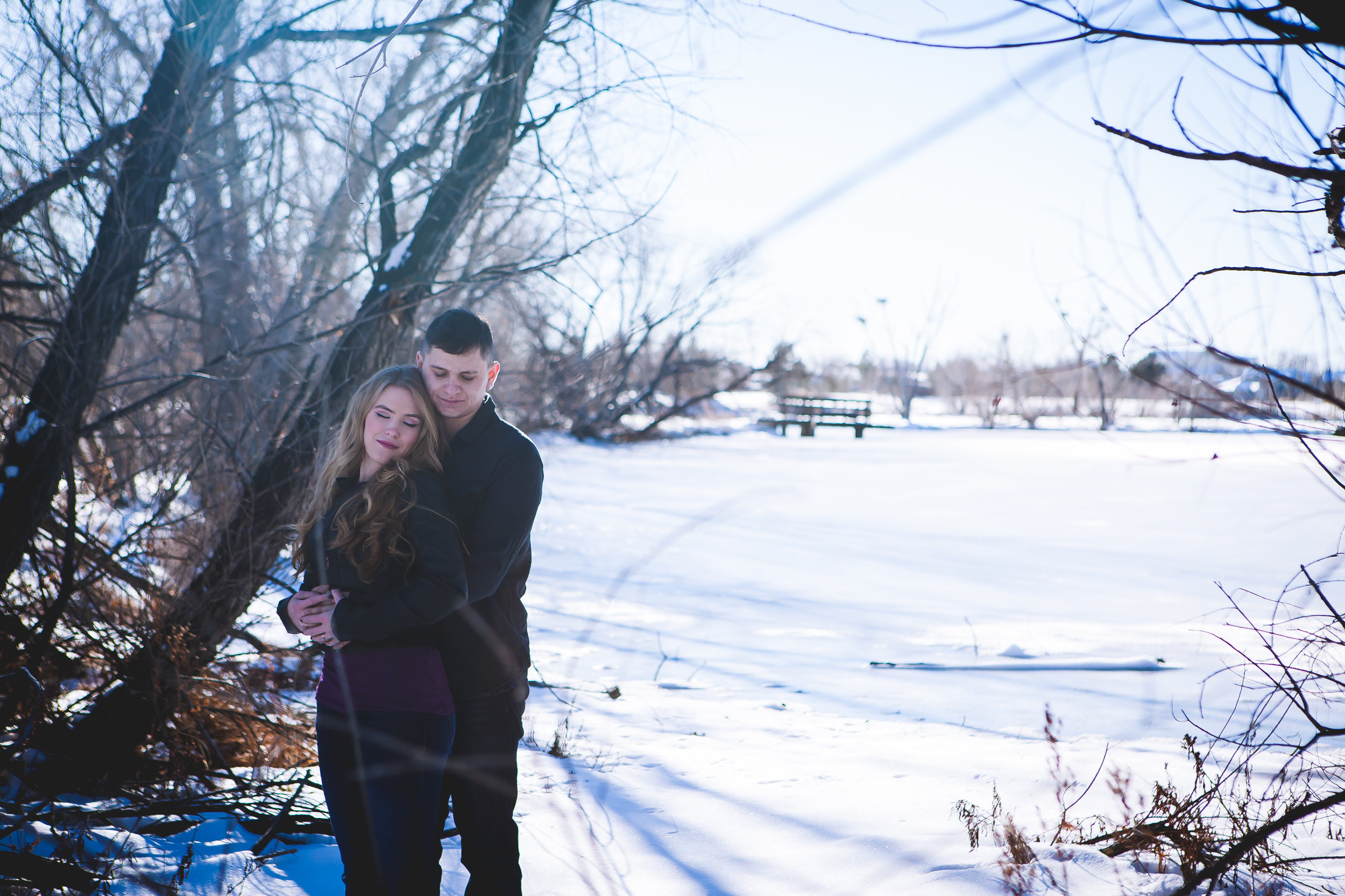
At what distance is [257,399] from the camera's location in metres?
4.89

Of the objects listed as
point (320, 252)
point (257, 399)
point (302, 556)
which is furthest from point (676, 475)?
point (302, 556)

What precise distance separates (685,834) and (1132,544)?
867 centimetres

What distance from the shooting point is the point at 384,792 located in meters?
2.06

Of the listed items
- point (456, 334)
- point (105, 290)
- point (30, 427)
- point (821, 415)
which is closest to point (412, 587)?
point (456, 334)

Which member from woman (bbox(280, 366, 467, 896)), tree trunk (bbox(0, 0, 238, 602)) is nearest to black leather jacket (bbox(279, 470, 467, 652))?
woman (bbox(280, 366, 467, 896))

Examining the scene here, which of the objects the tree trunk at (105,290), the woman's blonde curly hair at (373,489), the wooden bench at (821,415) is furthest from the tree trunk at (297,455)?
the wooden bench at (821,415)

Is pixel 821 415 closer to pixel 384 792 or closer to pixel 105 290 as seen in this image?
pixel 105 290

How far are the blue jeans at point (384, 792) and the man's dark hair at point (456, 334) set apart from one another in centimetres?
97

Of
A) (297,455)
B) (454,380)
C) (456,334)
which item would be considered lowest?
(297,455)

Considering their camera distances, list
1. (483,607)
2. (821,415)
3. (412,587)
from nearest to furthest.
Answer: (412,587)
(483,607)
(821,415)

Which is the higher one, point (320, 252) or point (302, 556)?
point (320, 252)

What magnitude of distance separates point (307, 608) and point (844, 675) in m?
4.07

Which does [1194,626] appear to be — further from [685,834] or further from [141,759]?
[141,759]

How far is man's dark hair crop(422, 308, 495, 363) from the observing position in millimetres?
2369
